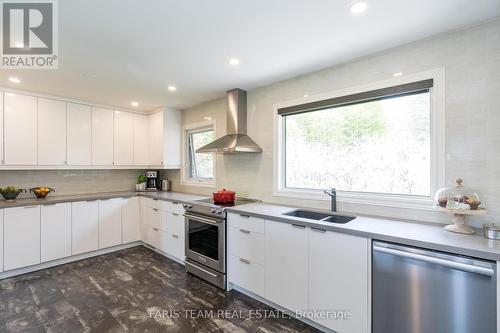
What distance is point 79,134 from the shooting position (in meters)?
3.81

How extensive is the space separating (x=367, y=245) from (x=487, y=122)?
51.1 inches

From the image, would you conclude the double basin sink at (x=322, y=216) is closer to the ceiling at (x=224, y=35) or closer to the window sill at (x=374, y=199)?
the window sill at (x=374, y=199)

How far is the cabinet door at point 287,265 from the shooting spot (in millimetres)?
2086

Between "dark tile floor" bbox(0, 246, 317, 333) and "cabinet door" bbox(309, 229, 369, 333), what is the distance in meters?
0.35

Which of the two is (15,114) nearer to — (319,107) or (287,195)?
(287,195)

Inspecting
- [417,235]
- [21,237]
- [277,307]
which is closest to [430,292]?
[417,235]

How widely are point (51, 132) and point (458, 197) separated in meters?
4.92

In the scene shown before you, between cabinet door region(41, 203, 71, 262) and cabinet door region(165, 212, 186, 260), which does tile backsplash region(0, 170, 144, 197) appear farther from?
cabinet door region(165, 212, 186, 260)

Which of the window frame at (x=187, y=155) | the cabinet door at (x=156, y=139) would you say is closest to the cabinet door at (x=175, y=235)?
the window frame at (x=187, y=155)

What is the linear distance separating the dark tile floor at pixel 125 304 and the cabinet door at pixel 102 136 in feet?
5.68

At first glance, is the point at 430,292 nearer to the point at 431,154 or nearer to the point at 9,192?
the point at 431,154

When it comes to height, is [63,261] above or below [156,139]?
below

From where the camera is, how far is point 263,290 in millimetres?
2367

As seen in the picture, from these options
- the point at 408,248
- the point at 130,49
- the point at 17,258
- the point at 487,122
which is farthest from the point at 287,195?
the point at 17,258
